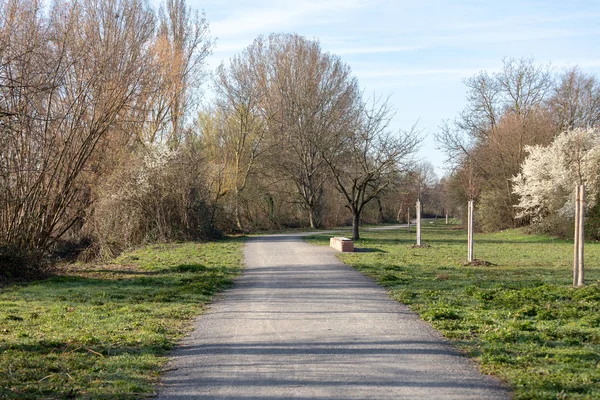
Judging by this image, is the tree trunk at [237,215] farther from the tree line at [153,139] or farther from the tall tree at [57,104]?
the tall tree at [57,104]

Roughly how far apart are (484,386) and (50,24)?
15.4m

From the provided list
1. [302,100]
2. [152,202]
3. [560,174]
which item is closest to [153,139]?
[152,202]

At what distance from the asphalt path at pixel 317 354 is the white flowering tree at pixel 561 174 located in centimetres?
2505

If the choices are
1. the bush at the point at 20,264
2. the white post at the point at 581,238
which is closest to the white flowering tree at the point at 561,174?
the white post at the point at 581,238

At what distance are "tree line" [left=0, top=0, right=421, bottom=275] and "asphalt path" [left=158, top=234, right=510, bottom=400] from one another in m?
5.74

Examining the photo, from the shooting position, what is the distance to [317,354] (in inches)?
279

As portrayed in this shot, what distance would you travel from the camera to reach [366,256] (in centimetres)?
2116

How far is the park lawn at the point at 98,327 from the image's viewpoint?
606cm

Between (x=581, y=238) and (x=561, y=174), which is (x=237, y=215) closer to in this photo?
(x=561, y=174)

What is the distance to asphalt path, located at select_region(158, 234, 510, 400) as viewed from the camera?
5.71 metres

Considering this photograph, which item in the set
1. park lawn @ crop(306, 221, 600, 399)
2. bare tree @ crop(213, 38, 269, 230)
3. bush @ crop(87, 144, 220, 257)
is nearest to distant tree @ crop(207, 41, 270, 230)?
bare tree @ crop(213, 38, 269, 230)

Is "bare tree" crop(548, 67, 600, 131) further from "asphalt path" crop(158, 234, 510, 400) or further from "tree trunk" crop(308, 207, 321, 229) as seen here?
"asphalt path" crop(158, 234, 510, 400)

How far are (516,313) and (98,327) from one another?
6.43 m

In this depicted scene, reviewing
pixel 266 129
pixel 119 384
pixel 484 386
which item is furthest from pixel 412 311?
pixel 266 129
